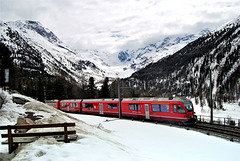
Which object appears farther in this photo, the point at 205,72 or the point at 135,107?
the point at 205,72

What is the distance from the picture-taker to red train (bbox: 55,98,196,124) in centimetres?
2303

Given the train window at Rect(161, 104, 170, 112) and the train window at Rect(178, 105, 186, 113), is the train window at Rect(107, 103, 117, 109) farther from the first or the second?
the train window at Rect(178, 105, 186, 113)

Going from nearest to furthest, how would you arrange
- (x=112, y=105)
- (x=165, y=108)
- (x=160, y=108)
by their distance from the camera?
(x=165, y=108)
(x=160, y=108)
(x=112, y=105)

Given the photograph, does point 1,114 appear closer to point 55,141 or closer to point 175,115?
point 55,141

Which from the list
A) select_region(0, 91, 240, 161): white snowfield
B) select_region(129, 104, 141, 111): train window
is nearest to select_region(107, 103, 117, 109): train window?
select_region(129, 104, 141, 111): train window

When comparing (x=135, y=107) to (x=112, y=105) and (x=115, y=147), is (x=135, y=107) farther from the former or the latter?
(x=115, y=147)

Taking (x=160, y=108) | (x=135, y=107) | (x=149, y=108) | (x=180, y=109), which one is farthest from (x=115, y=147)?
(x=135, y=107)

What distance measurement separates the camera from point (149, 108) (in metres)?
26.8

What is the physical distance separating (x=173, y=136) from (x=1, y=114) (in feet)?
48.3

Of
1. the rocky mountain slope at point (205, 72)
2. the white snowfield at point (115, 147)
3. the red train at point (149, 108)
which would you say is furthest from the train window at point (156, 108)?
the rocky mountain slope at point (205, 72)

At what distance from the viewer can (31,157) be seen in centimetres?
767

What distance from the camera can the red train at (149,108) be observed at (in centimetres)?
2303

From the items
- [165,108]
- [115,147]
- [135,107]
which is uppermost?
[165,108]

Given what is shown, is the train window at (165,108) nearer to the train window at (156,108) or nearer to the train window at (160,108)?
the train window at (160,108)
